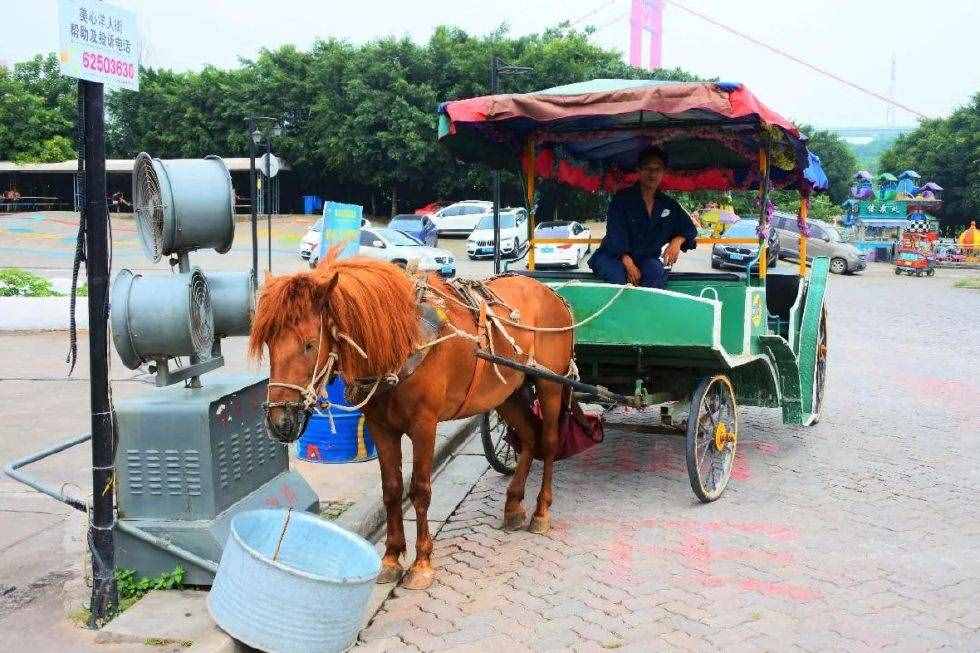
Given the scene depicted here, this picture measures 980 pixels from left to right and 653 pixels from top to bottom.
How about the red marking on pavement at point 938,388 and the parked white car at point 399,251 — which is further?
the parked white car at point 399,251

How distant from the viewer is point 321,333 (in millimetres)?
3703

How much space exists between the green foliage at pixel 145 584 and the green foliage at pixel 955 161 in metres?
46.1

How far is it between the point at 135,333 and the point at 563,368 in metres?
2.66

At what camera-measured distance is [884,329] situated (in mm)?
14922

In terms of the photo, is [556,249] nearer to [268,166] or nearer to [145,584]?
[268,166]

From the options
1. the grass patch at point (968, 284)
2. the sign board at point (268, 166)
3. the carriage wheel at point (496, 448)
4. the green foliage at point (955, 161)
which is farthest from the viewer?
the green foliage at point (955, 161)

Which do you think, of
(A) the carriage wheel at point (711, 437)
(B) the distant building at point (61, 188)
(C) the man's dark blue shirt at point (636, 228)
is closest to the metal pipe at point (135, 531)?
(A) the carriage wheel at point (711, 437)

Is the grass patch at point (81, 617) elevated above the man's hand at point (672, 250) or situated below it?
below

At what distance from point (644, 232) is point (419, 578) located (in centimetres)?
332

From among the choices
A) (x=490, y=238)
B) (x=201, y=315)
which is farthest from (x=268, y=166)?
(x=201, y=315)

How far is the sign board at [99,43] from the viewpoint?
135 inches

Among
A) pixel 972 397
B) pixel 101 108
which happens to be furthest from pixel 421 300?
pixel 972 397

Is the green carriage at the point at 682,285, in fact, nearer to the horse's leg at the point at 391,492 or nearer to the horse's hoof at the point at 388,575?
the horse's leg at the point at 391,492

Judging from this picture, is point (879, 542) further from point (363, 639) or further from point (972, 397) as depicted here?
point (972, 397)
